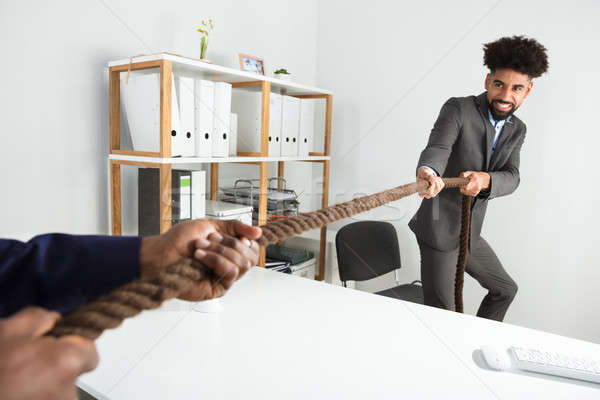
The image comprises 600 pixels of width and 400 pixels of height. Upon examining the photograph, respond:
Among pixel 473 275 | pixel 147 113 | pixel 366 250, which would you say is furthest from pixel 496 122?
pixel 147 113

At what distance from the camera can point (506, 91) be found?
1.67 metres

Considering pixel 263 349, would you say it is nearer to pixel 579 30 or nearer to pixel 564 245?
pixel 564 245

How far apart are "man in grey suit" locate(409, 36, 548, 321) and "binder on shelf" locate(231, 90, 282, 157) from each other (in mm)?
860

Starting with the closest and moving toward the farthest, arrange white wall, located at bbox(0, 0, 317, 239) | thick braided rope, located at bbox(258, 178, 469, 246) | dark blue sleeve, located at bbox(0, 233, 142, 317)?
dark blue sleeve, located at bbox(0, 233, 142, 317), thick braided rope, located at bbox(258, 178, 469, 246), white wall, located at bbox(0, 0, 317, 239)

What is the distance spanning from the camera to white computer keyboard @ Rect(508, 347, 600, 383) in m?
0.83

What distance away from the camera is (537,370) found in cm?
85

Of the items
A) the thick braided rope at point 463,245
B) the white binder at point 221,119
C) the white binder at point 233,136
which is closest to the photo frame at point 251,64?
the white binder at point 233,136

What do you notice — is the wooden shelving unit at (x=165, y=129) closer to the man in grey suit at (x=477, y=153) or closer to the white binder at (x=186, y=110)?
the white binder at (x=186, y=110)

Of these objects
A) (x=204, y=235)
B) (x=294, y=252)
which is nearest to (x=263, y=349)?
(x=204, y=235)

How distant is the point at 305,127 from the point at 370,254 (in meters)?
0.87

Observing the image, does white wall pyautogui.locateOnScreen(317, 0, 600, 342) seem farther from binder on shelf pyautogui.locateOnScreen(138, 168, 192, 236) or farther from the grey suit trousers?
binder on shelf pyautogui.locateOnScreen(138, 168, 192, 236)

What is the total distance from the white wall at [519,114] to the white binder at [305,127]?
1.40 feet

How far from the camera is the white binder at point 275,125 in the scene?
2.15 metres

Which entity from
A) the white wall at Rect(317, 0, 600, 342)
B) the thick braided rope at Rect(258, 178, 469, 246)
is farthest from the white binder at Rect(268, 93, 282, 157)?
the thick braided rope at Rect(258, 178, 469, 246)
